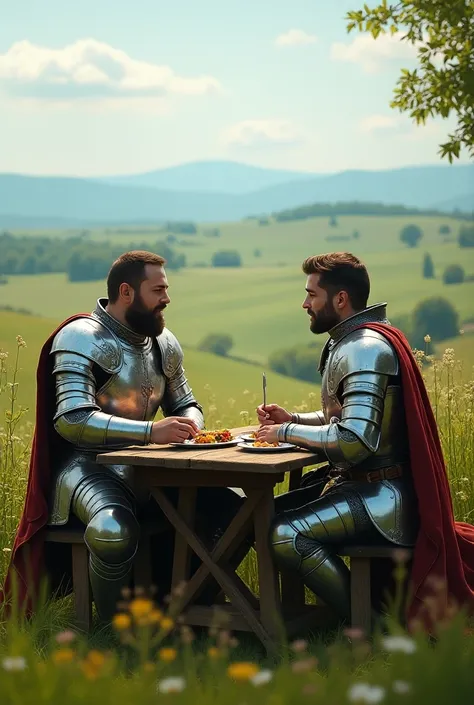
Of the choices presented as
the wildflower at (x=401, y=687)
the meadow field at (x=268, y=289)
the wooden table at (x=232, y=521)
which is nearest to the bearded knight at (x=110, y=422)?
the wooden table at (x=232, y=521)

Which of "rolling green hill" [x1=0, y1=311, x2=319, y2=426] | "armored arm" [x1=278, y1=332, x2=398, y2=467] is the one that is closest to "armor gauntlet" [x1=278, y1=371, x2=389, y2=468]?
"armored arm" [x1=278, y1=332, x2=398, y2=467]

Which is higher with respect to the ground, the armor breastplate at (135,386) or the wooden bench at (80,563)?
the armor breastplate at (135,386)

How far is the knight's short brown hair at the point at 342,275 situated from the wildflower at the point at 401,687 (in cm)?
269

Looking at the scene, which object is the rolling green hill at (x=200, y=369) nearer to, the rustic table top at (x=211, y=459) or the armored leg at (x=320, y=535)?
the rustic table top at (x=211, y=459)

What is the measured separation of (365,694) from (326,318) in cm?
284

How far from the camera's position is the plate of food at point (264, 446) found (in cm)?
514

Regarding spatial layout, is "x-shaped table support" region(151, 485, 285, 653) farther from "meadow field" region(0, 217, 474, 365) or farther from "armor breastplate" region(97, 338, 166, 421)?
"meadow field" region(0, 217, 474, 365)

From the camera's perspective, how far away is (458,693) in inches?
114

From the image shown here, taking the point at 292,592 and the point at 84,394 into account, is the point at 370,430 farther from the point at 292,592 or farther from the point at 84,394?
the point at 84,394

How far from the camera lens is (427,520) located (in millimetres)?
5027

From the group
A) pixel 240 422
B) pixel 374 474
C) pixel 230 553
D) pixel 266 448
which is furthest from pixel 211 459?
pixel 240 422

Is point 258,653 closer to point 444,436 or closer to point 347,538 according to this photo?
point 347,538

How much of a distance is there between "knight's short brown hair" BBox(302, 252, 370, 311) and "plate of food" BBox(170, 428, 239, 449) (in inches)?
33.1

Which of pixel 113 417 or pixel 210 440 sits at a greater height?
pixel 113 417
